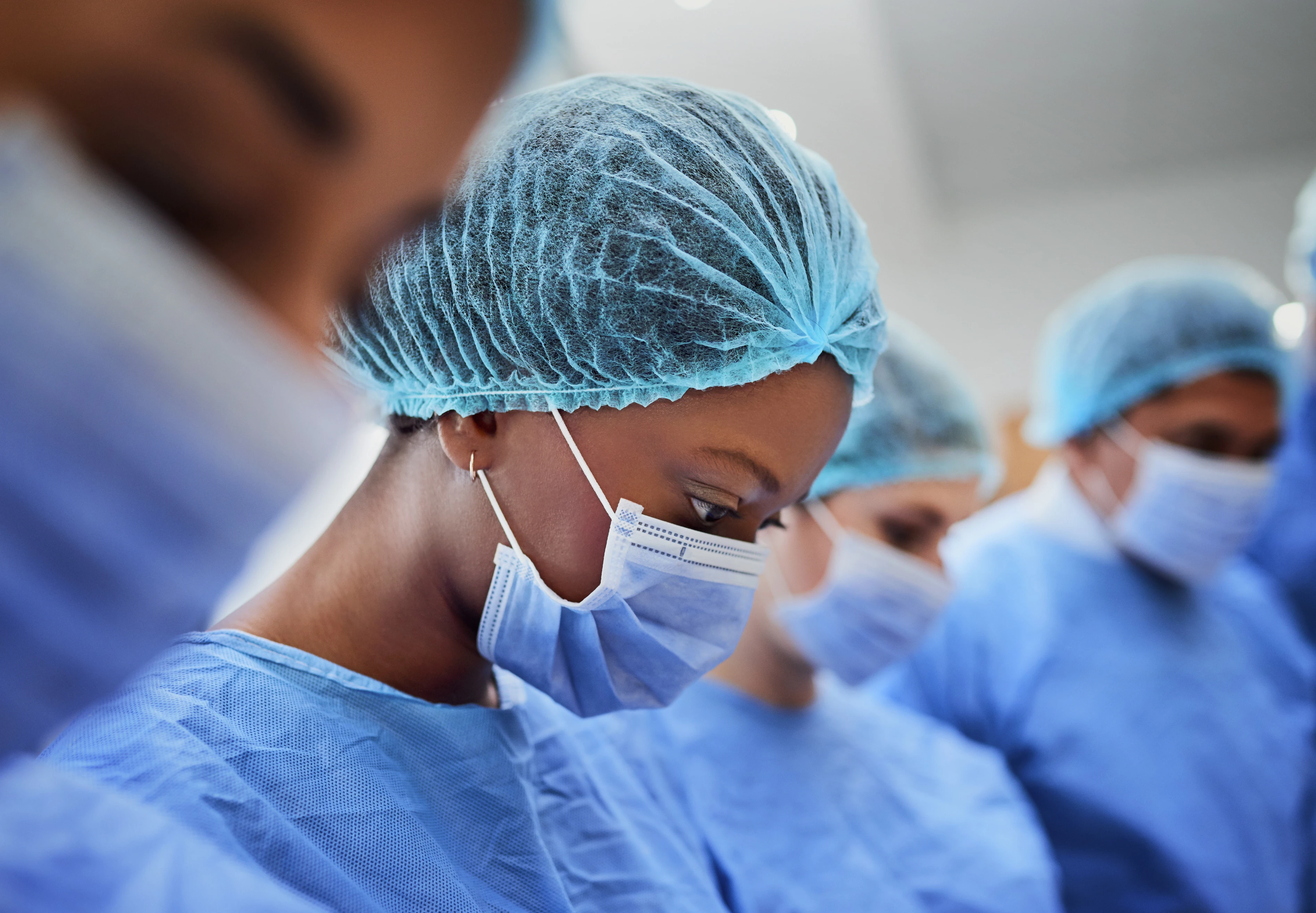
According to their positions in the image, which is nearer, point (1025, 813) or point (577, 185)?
point (577, 185)

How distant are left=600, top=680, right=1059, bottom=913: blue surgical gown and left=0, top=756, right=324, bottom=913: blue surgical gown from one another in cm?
71

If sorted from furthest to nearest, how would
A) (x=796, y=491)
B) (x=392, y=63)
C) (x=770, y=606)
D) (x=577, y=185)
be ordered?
(x=770, y=606) < (x=796, y=491) < (x=577, y=185) < (x=392, y=63)

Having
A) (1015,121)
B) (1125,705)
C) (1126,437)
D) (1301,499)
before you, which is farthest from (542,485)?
(1015,121)

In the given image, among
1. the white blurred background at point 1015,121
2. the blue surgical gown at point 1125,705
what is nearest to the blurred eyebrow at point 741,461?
the blue surgical gown at point 1125,705

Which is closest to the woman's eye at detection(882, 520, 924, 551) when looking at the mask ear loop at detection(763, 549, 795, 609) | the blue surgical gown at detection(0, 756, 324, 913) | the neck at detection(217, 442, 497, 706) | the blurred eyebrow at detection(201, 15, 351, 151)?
the mask ear loop at detection(763, 549, 795, 609)

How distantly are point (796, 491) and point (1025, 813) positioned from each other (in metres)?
1.16

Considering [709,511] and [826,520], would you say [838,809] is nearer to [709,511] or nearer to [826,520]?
[826,520]

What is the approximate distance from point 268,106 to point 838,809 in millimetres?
1483

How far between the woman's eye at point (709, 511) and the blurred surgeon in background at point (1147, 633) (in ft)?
4.72

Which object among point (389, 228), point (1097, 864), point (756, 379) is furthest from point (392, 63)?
point (1097, 864)

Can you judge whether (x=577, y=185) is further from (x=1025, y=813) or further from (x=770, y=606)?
(x=1025, y=813)

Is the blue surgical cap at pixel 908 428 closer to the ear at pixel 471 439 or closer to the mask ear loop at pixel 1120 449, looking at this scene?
the mask ear loop at pixel 1120 449

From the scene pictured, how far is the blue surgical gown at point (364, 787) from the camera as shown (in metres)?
0.73

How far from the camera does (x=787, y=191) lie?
2.96 feet
